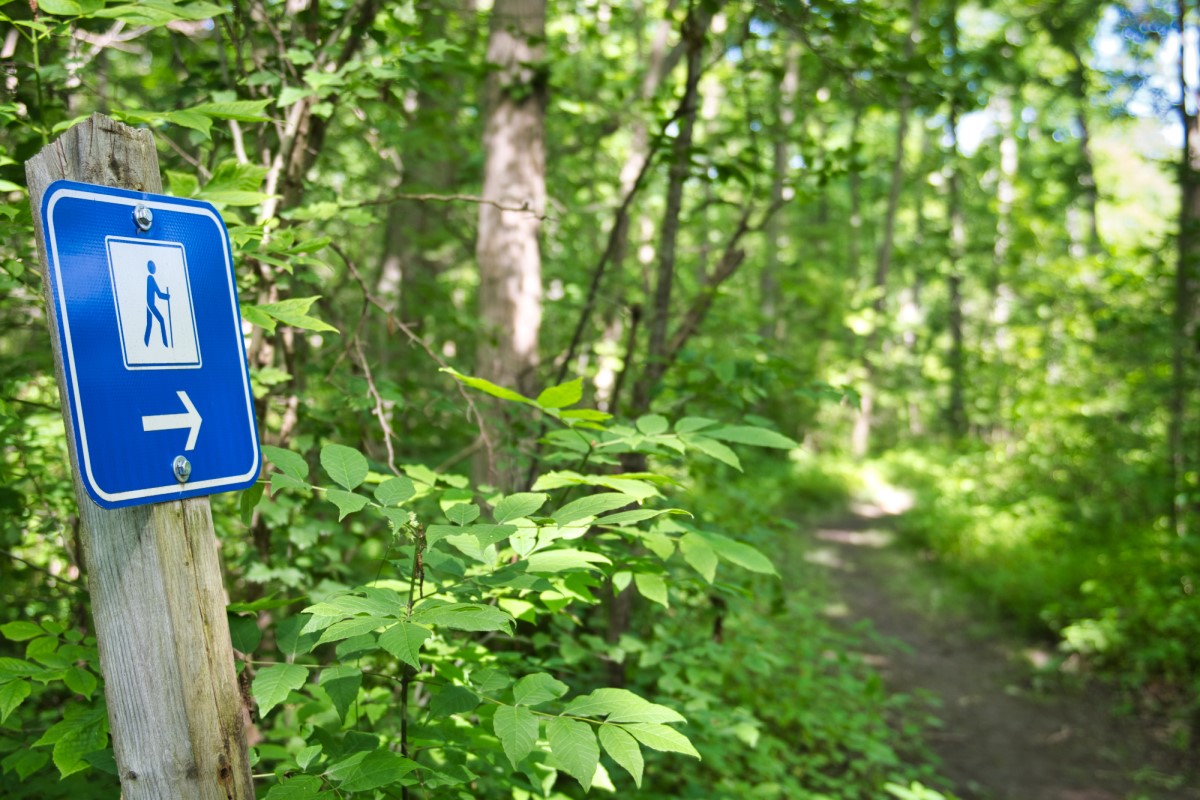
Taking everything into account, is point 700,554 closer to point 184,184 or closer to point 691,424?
point 691,424

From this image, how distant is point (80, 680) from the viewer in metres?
1.43

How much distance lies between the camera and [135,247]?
1.18 m

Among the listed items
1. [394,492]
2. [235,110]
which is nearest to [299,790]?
[394,492]

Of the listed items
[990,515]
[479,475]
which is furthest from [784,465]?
[479,475]

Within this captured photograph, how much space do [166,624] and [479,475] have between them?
2.89 meters

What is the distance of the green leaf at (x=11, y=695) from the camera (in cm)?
131

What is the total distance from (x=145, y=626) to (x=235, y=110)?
1.04 metres

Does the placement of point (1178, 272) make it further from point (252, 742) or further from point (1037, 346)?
point (252, 742)

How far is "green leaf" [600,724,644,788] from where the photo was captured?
1.23 m

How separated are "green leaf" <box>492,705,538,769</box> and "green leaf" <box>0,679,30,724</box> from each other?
794 millimetres

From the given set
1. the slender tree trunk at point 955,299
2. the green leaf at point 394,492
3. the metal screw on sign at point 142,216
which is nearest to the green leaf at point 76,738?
the green leaf at point 394,492

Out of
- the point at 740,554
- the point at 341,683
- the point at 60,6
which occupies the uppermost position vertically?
the point at 60,6

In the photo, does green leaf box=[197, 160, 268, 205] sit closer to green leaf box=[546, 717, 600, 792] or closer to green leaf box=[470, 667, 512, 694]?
green leaf box=[470, 667, 512, 694]

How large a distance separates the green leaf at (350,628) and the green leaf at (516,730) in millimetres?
273
